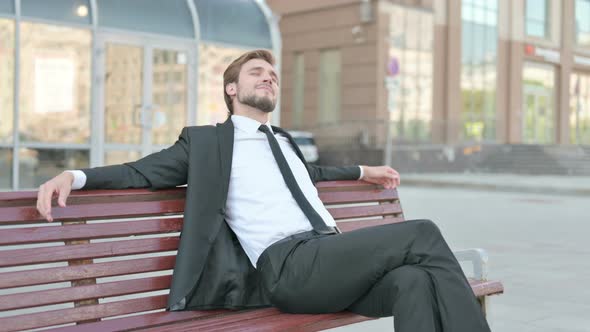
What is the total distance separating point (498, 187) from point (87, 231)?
18878mm

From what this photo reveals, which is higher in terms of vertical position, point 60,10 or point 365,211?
point 60,10

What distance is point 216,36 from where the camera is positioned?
14.8 m

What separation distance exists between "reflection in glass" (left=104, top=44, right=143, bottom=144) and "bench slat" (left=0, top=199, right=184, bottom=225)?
10.9m

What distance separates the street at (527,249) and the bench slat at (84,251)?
1650 millimetres

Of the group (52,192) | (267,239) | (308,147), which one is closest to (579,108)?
(308,147)

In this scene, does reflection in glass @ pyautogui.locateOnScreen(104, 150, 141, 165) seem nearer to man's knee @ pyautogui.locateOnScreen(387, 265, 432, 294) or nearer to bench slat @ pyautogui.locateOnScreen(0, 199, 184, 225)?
bench slat @ pyautogui.locateOnScreen(0, 199, 184, 225)

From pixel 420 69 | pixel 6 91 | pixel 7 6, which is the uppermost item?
pixel 420 69

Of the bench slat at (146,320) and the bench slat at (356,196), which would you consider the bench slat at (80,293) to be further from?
the bench slat at (356,196)

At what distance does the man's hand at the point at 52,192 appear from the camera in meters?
3.02

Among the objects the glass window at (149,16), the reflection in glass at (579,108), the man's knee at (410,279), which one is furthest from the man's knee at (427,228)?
the reflection in glass at (579,108)

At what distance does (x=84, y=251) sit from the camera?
3.24m

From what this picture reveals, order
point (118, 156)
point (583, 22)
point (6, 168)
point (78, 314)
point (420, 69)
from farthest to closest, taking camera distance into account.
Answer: point (583, 22) → point (420, 69) → point (118, 156) → point (6, 168) → point (78, 314)

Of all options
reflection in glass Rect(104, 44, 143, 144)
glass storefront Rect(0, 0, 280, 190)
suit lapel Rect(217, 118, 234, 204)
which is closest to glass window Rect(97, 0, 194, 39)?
glass storefront Rect(0, 0, 280, 190)

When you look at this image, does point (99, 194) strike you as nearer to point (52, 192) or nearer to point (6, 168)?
point (52, 192)
